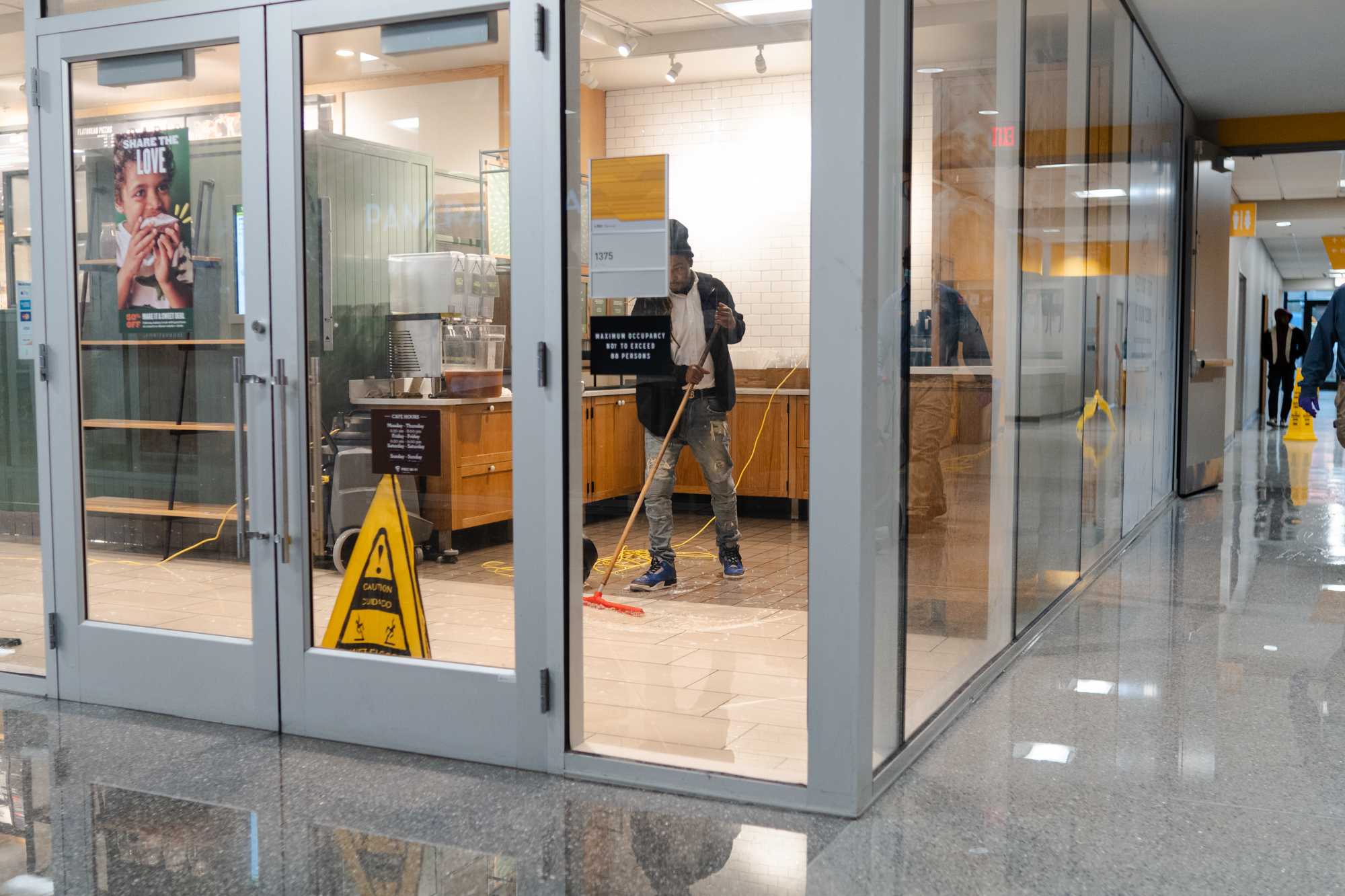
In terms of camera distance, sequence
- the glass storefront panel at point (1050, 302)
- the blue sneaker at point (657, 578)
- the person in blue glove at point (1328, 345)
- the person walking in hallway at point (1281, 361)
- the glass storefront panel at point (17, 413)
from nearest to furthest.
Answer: the blue sneaker at point (657, 578) < the glass storefront panel at point (17, 413) < the glass storefront panel at point (1050, 302) < the person in blue glove at point (1328, 345) < the person walking in hallway at point (1281, 361)

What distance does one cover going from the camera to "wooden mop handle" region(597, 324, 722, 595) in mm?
3275

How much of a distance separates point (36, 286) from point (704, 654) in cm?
246

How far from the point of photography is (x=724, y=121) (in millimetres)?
3209

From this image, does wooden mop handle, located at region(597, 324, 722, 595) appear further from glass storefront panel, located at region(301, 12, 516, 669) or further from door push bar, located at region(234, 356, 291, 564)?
door push bar, located at region(234, 356, 291, 564)

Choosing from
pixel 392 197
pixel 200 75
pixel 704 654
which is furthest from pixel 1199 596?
pixel 200 75

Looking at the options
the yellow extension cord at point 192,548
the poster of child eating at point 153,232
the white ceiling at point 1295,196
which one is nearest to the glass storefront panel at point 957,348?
the yellow extension cord at point 192,548

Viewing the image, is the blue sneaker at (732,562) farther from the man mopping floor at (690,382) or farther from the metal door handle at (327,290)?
the metal door handle at (327,290)

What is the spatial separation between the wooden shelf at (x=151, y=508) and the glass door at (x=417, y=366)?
1.27 ft

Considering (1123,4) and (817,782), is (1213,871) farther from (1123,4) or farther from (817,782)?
(1123,4)

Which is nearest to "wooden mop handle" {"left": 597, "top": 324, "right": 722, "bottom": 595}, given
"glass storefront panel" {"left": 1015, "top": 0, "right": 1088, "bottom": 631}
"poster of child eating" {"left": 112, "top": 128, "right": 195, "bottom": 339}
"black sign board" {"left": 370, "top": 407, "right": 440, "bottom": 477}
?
"black sign board" {"left": 370, "top": 407, "right": 440, "bottom": 477}

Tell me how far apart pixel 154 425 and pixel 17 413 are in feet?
3.85

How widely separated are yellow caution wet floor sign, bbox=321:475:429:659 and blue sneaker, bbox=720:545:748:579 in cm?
95

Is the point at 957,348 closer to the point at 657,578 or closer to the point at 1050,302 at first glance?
the point at 657,578

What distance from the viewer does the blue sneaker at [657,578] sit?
12.5ft
